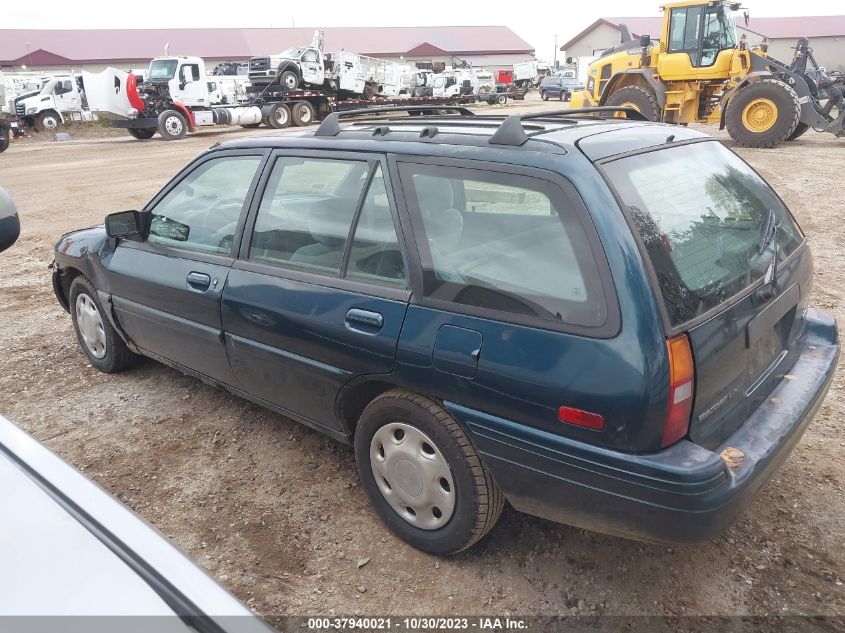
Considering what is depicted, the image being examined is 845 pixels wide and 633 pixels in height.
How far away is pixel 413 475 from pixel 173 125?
917 inches

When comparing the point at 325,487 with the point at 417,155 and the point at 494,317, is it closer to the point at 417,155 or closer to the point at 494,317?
the point at 494,317

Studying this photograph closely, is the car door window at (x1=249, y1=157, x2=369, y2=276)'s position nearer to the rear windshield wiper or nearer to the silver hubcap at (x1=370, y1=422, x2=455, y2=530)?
the silver hubcap at (x1=370, y1=422, x2=455, y2=530)

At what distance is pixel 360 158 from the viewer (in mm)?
2783

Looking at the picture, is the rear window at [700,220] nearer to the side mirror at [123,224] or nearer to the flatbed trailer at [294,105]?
the side mirror at [123,224]

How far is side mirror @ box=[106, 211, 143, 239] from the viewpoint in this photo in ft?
11.9

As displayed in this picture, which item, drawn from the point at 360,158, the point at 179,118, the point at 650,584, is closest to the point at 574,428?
the point at 650,584

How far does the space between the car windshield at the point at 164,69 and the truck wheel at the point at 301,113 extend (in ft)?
14.7

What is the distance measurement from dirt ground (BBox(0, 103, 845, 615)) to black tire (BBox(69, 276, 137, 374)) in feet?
0.34

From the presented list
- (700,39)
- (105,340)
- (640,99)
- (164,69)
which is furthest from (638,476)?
(164,69)

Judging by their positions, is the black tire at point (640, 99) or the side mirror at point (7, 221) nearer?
the side mirror at point (7, 221)

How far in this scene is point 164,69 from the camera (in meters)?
23.5

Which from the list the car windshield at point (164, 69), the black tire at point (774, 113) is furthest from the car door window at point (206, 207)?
the car windshield at point (164, 69)

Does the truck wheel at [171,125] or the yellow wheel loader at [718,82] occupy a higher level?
the yellow wheel loader at [718,82]

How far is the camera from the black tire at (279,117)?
81.0 feet
